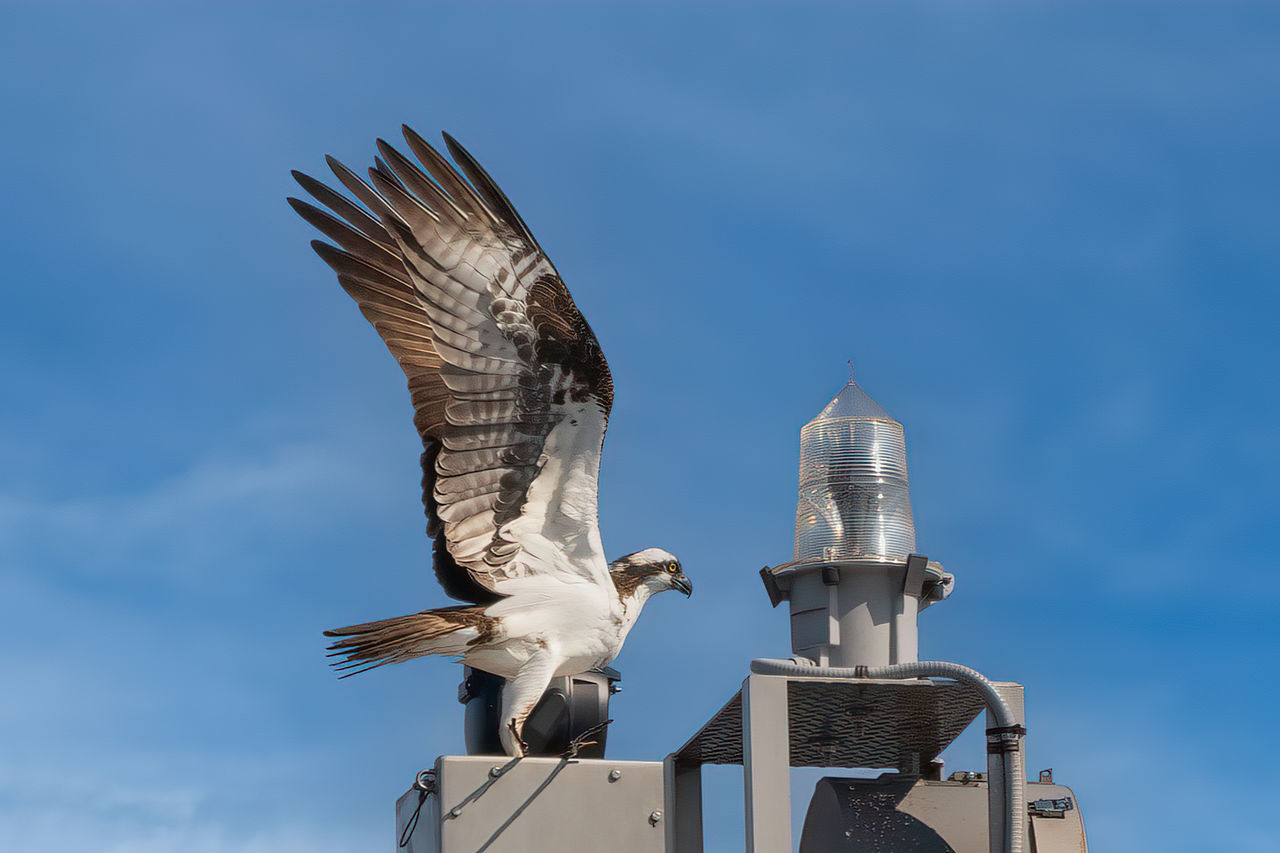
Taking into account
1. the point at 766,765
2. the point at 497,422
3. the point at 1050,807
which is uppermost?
the point at 497,422

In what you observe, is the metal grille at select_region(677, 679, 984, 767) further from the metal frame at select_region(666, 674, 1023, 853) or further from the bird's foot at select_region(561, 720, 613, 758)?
the bird's foot at select_region(561, 720, 613, 758)

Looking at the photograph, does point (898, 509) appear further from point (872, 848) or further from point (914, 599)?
point (872, 848)

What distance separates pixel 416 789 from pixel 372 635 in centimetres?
96

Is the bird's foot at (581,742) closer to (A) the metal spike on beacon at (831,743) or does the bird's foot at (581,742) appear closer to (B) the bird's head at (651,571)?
(A) the metal spike on beacon at (831,743)

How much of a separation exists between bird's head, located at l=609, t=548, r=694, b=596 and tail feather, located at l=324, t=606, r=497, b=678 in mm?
1070

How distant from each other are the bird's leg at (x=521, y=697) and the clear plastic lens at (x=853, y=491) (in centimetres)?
175

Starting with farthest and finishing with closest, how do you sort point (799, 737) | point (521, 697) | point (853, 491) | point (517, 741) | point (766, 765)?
1. point (853, 491)
2. point (799, 737)
3. point (521, 697)
4. point (517, 741)
5. point (766, 765)

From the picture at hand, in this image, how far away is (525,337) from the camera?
9.45 m

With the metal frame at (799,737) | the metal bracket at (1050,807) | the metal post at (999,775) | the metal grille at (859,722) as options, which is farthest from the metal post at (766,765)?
the metal bracket at (1050,807)

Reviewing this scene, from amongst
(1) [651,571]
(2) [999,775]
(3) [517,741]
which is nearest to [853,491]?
(1) [651,571]

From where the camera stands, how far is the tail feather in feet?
28.0

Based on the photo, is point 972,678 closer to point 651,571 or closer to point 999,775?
point 999,775

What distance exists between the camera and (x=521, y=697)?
8.82 meters

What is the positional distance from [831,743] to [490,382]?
3.16 m
